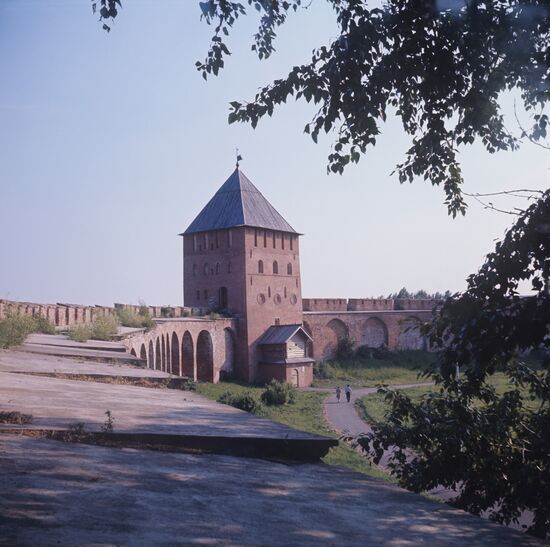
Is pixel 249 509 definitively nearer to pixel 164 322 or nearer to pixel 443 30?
pixel 443 30

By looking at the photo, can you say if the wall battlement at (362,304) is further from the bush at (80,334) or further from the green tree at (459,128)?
the green tree at (459,128)

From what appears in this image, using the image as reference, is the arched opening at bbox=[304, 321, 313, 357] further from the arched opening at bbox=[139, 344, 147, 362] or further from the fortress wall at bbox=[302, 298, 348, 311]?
the arched opening at bbox=[139, 344, 147, 362]

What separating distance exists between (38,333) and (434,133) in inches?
331

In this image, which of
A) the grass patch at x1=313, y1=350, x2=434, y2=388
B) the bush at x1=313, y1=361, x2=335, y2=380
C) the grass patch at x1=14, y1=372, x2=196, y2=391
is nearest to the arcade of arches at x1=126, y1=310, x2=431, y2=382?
the bush at x1=313, y1=361, x2=335, y2=380

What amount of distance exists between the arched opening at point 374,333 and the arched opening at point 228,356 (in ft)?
33.5

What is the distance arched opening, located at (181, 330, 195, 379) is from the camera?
26328 mm

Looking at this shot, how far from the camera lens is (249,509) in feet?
4.95

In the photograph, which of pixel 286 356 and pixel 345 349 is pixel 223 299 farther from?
pixel 345 349

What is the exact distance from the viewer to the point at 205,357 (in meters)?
28.4

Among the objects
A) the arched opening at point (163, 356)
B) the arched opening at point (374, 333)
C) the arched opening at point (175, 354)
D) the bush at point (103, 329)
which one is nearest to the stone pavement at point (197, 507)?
the bush at point (103, 329)

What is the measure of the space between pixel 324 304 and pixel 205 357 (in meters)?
10.3

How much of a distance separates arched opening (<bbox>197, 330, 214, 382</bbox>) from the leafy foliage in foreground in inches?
928

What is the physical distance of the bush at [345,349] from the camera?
35438 mm

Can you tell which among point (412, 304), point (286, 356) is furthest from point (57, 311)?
point (412, 304)
